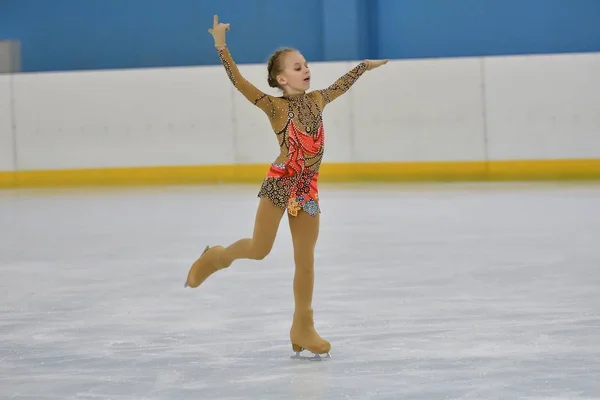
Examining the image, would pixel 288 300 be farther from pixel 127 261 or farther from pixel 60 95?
pixel 60 95

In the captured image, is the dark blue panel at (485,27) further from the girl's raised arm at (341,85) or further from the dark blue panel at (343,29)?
the girl's raised arm at (341,85)

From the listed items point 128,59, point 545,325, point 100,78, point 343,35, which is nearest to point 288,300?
point 545,325

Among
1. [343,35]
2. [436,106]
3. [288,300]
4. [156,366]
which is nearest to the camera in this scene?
[156,366]

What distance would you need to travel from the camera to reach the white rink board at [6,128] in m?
12.6

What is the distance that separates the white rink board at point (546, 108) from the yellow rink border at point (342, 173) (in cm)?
13

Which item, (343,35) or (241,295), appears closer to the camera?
(241,295)

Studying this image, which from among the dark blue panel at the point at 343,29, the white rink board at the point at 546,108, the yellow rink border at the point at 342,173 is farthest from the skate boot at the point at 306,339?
the dark blue panel at the point at 343,29

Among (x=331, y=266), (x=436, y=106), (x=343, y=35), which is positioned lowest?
(x=331, y=266)

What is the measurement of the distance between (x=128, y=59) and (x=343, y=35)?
9.79 feet

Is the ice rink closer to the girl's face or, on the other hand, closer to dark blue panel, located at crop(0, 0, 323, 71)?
the girl's face

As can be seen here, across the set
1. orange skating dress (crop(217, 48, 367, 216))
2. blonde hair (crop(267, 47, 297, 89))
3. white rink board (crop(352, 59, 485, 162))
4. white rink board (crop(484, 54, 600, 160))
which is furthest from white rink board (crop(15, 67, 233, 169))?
orange skating dress (crop(217, 48, 367, 216))

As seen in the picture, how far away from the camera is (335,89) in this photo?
3930 millimetres

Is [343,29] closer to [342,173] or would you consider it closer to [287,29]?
[287,29]

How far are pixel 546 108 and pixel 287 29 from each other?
445 centimetres
